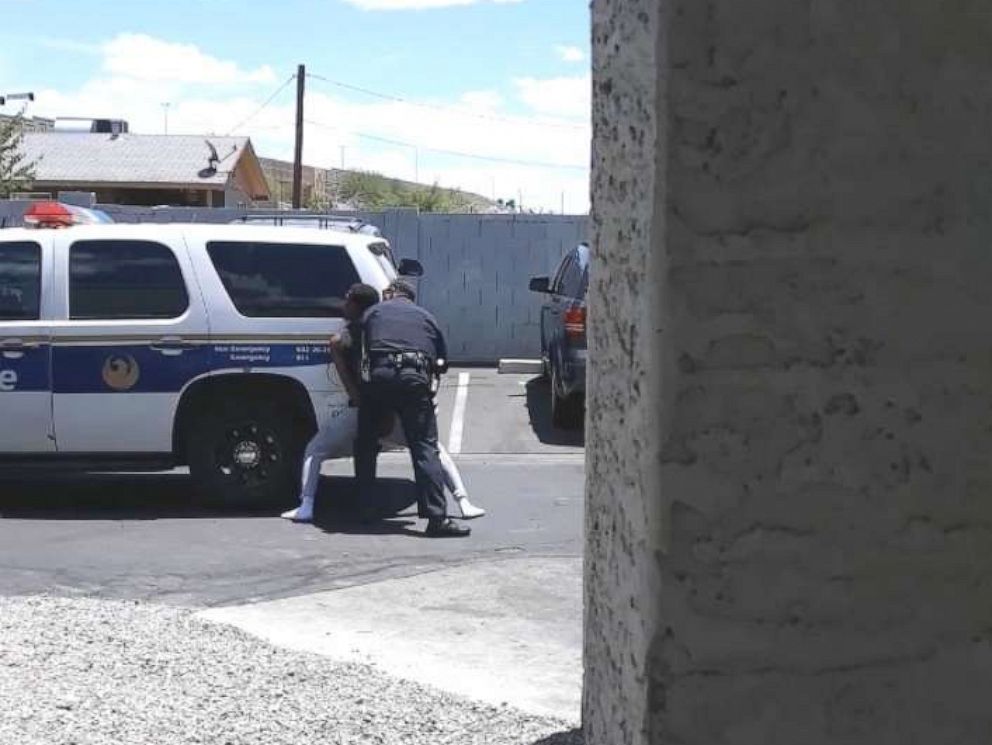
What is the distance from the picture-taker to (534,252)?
771 inches

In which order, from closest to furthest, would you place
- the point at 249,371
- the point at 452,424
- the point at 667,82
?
the point at 667,82 < the point at 249,371 < the point at 452,424

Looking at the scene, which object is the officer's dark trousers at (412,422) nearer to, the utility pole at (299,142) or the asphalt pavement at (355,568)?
the asphalt pavement at (355,568)

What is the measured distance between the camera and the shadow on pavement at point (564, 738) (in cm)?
450

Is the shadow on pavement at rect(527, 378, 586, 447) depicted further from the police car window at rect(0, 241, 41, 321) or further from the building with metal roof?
the building with metal roof

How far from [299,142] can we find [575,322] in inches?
1015

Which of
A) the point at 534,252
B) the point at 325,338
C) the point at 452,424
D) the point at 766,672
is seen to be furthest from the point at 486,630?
the point at 534,252

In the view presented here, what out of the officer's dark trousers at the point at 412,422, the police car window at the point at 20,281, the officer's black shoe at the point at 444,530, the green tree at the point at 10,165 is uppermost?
the green tree at the point at 10,165

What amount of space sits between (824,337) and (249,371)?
24.7ft

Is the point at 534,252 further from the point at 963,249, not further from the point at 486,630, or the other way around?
the point at 963,249

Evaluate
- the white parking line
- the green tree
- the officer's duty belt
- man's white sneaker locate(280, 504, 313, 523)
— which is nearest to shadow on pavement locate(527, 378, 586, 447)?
the white parking line

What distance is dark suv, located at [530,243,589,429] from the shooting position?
1283 centimetres

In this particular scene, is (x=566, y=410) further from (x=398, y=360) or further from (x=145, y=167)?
(x=145, y=167)

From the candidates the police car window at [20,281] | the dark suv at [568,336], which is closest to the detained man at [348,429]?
the police car window at [20,281]

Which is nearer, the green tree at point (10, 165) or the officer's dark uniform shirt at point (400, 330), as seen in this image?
the officer's dark uniform shirt at point (400, 330)
